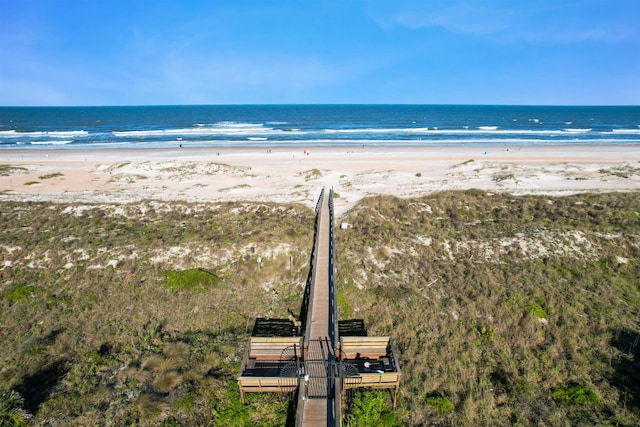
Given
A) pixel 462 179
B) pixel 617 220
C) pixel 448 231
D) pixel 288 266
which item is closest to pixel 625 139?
pixel 462 179

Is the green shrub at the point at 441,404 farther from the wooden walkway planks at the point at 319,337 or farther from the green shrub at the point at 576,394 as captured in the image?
the green shrub at the point at 576,394

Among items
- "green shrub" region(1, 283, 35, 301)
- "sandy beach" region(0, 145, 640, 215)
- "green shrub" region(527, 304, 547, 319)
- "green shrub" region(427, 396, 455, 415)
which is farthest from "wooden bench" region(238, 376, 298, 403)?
"sandy beach" region(0, 145, 640, 215)

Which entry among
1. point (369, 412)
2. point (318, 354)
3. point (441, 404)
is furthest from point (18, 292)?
point (441, 404)

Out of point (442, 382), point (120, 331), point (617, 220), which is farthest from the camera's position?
point (617, 220)

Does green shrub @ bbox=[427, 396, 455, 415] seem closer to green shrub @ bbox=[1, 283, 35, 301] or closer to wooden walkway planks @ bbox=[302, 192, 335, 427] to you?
wooden walkway planks @ bbox=[302, 192, 335, 427]

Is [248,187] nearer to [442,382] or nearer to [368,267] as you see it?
[368,267]

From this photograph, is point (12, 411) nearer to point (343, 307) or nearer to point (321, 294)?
point (321, 294)
